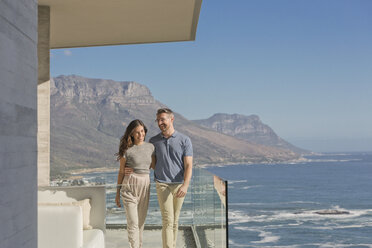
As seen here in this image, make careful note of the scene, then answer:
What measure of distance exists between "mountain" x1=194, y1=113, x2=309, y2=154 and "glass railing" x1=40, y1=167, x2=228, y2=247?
226ft

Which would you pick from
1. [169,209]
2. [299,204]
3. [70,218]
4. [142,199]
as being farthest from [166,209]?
[299,204]

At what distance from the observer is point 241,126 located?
75.9 m

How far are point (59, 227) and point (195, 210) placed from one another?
1.57m

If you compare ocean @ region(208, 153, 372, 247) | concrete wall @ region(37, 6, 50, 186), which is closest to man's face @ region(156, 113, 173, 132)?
concrete wall @ region(37, 6, 50, 186)

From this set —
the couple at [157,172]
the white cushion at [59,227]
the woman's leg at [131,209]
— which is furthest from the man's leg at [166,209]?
the white cushion at [59,227]

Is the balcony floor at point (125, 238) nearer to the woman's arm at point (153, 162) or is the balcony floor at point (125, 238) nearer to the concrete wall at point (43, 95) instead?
the woman's arm at point (153, 162)

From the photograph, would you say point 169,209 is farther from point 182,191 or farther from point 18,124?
point 18,124

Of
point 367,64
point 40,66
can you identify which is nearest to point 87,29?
point 40,66

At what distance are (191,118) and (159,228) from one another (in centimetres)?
7118

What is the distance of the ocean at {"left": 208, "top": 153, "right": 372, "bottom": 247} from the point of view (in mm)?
45000

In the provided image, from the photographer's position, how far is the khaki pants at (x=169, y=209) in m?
4.00

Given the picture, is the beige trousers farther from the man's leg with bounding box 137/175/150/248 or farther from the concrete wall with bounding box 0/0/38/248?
the concrete wall with bounding box 0/0/38/248

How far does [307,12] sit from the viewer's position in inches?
3108

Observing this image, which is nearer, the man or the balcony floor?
the man
